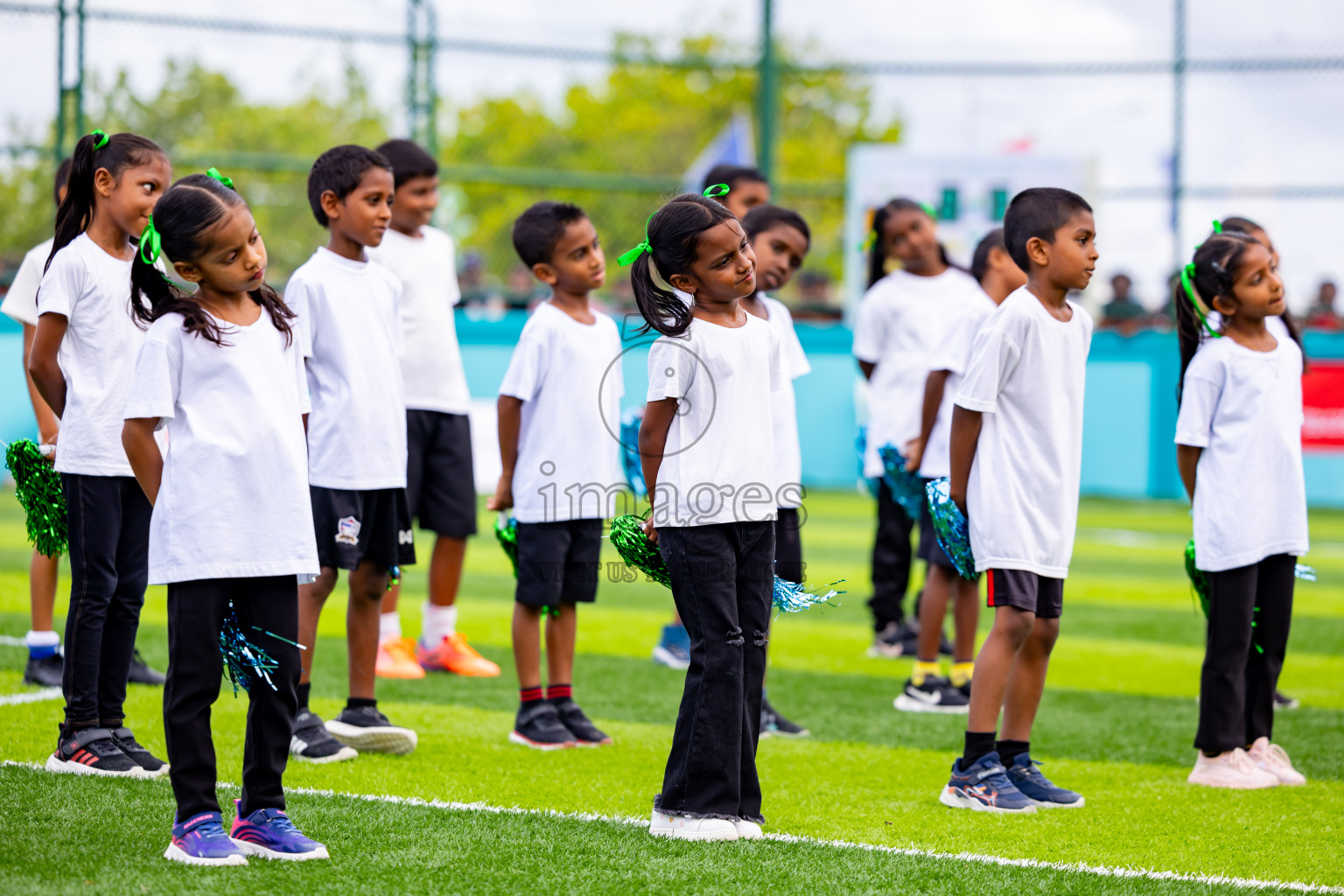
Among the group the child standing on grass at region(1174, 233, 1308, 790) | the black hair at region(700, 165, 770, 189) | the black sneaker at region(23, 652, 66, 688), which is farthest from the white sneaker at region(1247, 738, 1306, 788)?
the black sneaker at region(23, 652, 66, 688)

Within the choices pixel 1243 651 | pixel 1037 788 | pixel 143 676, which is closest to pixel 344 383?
pixel 143 676

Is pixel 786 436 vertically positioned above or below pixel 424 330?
below

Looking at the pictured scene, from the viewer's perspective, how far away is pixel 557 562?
5004 millimetres

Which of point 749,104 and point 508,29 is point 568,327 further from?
point 749,104

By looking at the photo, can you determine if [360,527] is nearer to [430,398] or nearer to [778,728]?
[430,398]

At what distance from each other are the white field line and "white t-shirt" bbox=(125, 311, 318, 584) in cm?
95

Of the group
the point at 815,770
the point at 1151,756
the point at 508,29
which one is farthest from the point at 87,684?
the point at 508,29

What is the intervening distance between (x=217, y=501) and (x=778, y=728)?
2.54 meters

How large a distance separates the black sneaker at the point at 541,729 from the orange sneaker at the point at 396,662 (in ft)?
4.11

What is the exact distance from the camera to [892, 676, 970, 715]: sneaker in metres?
5.68

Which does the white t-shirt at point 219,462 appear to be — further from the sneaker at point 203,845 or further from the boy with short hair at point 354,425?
the boy with short hair at point 354,425

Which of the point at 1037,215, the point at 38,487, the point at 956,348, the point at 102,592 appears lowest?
the point at 102,592

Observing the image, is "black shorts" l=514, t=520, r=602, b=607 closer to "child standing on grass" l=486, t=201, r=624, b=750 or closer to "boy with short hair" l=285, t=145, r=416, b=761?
"child standing on grass" l=486, t=201, r=624, b=750

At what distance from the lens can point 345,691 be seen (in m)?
5.60
